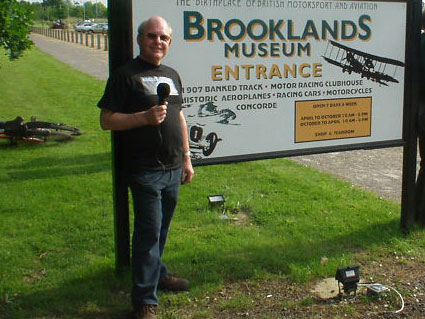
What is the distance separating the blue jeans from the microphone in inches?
19.9

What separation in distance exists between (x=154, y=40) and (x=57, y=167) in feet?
15.1

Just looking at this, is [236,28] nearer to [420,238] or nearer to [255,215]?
[255,215]

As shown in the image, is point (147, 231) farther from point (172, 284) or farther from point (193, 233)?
point (193, 233)

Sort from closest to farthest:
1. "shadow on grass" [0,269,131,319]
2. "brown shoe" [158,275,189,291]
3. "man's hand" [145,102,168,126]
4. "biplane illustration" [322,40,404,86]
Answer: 1. "man's hand" [145,102,168,126]
2. "shadow on grass" [0,269,131,319]
3. "brown shoe" [158,275,189,291]
4. "biplane illustration" [322,40,404,86]

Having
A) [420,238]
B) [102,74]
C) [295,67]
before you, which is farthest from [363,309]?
[102,74]

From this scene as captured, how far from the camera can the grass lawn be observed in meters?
4.28

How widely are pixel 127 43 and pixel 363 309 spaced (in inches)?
96.0

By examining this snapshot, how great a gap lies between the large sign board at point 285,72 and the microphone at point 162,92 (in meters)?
0.79

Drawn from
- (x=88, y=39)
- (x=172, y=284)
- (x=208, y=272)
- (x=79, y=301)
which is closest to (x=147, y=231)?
(x=172, y=284)

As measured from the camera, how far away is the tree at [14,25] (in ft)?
25.8

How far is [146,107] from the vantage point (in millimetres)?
3652

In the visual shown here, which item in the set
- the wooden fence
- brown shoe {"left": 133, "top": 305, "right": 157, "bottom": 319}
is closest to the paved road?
brown shoe {"left": 133, "top": 305, "right": 157, "bottom": 319}

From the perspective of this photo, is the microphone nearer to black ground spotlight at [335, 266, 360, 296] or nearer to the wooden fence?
black ground spotlight at [335, 266, 360, 296]

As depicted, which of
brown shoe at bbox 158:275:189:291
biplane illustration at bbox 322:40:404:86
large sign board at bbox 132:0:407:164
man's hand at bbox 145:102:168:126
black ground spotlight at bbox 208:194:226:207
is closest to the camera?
man's hand at bbox 145:102:168:126
